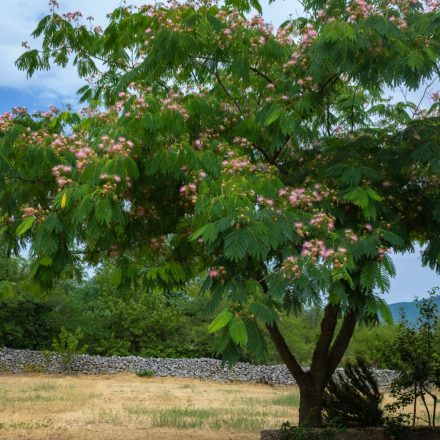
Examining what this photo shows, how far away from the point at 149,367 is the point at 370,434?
18.7 m

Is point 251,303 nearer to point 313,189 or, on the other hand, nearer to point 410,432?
point 313,189

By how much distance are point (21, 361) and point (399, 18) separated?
23201mm

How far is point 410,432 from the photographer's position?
926cm

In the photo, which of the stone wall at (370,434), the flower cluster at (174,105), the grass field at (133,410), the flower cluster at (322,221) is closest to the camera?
the flower cluster at (322,221)

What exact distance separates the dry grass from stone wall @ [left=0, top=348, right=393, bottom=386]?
1.92 meters

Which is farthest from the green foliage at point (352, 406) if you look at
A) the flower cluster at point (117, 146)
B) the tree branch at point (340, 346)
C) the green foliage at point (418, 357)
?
the flower cluster at point (117, 146)

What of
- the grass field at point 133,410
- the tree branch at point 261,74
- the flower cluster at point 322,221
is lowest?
the grass field at point 133,410

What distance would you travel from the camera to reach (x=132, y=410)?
575 inches

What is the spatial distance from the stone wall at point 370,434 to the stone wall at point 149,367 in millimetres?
17026

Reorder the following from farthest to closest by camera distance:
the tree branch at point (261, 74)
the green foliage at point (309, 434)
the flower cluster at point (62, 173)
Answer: the green foliage at point (309, 434), the tree branch at point (261, 74), the flower cluster at point (62, 173)

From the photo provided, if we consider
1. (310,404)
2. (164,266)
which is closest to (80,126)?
(164,266)

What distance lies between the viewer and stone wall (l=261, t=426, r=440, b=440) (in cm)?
838

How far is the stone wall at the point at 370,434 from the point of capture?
8.38 meters

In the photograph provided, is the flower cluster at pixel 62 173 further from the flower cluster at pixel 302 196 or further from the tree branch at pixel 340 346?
the tree branch at pixel 340 346
